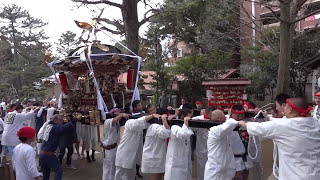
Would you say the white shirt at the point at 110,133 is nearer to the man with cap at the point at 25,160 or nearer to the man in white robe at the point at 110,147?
the man in white robe at the point at 110,147

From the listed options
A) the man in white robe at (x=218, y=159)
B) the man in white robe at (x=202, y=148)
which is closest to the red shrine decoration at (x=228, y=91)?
the man in white robe at (x=202, y=148)

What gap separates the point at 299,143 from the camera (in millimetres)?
3035

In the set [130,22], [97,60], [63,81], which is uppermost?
[130,22]

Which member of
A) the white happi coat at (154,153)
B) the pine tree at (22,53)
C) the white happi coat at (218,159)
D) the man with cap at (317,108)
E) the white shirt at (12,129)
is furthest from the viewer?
the pine tree at (22,53)

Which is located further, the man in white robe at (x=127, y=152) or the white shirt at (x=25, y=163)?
the man in white robe at (x=127, y=152)

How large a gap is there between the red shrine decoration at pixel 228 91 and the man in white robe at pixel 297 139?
27.7 feet

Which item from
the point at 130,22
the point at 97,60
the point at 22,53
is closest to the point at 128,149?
the point at 97,60

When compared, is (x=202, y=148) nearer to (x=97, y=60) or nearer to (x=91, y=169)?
(x=97, y=60)

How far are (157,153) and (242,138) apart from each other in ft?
4.53

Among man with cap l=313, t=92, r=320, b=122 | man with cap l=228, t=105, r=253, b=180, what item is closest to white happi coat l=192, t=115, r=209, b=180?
man with cap l=228, t=105, r=253, b=180

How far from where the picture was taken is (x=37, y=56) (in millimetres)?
29625

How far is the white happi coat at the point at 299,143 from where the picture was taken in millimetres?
3033

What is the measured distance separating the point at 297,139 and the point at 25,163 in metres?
3.60

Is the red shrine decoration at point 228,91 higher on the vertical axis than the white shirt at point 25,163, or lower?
higher
